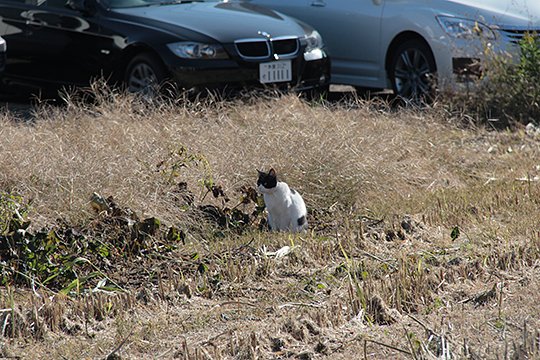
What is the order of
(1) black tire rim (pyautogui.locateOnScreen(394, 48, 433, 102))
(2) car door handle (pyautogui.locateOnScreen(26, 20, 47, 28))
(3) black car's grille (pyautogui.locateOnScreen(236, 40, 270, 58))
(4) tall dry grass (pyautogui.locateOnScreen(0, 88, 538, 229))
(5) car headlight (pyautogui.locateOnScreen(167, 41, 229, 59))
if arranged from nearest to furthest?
(4) tall dry grass (pyautogui.locateOnScreen(0, 88, 538, 229)) → (5) car headlight (pyautogui.locateOnScreen(167, 41, 229, 59)) → (3) black car's grille (pyautogui.locateOnScreen(236, 40, 270, 58)) → (2) car door handle (pyautogui.locateOnScreen(26, 20, 47, 28)) → (1) black tire rim (pyautogui.locateOnScreen(394, 48, 433, 102))

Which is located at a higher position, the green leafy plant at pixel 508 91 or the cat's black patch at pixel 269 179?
the cat's black patch at pixel 269 179

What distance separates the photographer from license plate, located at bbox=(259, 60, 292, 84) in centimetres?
944

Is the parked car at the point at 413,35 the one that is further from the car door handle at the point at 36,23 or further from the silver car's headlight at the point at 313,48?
the car door handle at the point at 36,23

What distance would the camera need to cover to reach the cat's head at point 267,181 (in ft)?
19.5

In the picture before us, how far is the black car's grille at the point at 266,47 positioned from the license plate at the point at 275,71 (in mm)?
97

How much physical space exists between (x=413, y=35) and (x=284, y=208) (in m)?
4.95

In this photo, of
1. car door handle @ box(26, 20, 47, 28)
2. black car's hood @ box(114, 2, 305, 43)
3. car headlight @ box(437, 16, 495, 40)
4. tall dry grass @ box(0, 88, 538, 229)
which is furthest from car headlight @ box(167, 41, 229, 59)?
car headlight @ box(437, 16, 495, 40)

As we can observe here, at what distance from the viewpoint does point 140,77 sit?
369 inches

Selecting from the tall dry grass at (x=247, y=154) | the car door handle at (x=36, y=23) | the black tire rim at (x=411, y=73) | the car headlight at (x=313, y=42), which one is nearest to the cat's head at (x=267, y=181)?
the tall dry grass at (x=247, y=154)

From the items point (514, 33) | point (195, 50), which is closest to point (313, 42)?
point (195, 50)

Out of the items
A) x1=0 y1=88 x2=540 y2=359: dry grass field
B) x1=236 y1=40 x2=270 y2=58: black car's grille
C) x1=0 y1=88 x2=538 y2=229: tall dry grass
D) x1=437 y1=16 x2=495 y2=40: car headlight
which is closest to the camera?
x1=0 y1=88 x2=540 y2=359: dry grass field

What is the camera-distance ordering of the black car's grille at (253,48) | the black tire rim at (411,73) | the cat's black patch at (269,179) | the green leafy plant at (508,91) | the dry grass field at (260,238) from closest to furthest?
the dry grass field at (260,238), the cat's black patch at (269,179), the green leafy plant at (508,91), the black car's grille at (253,48), the black tire rim at (411,73)

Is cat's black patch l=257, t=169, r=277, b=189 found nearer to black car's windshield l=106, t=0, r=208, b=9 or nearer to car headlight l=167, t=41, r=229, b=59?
car headlight l=167, t=41, r=229, b=59

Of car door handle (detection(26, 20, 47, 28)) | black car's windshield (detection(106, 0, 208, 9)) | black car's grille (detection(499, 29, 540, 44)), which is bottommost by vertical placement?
black car's grille (detection(499, 29, 540, 44))
